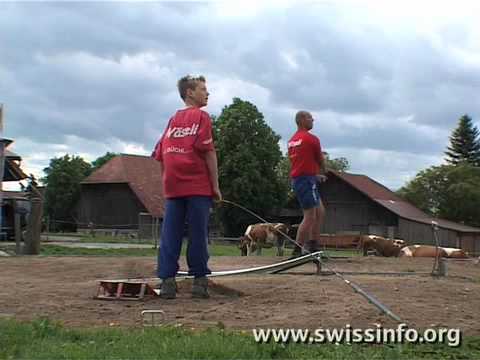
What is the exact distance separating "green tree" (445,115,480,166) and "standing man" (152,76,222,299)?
3508 inches

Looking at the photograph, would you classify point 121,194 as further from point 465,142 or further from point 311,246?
point 311,246

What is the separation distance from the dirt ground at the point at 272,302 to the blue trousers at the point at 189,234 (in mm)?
295

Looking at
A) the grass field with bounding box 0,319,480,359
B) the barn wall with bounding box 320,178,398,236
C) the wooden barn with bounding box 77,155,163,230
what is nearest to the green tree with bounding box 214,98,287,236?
the barn wall with bounding box 320,178,398,236

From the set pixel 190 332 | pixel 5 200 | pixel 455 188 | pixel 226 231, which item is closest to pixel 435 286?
pixel 190 332

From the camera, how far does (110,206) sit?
67.4 m

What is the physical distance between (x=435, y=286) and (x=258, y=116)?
54.2 metres

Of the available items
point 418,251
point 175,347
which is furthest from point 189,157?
point 418,251

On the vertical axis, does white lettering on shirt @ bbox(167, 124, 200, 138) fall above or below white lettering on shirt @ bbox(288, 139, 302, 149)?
below

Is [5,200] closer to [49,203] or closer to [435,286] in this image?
[435,286]

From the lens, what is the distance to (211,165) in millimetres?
6656

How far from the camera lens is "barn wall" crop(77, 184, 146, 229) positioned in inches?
2586

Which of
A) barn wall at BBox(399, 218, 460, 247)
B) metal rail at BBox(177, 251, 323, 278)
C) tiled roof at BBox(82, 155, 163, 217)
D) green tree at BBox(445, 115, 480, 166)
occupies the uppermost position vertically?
green tree at BBox(445, 115, 480, 166)

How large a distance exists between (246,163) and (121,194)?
14.9 m

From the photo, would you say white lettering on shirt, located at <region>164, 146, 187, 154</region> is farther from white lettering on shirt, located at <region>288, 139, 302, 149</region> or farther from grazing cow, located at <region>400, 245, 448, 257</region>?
grazing cow, located at <region>400, 245, 448, 257</region>
